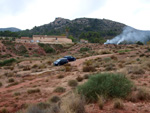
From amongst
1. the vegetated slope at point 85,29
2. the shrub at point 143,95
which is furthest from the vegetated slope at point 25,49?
the vegetated slope at point 85,29

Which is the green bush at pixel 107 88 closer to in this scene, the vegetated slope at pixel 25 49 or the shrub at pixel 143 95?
the shrub at pixel 143 95

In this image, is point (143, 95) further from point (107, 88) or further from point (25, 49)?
point (25, 49)

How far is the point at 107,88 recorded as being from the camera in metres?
6.96

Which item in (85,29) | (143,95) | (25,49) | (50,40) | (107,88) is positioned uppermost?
(85,29)

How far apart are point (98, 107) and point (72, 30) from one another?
13055cm

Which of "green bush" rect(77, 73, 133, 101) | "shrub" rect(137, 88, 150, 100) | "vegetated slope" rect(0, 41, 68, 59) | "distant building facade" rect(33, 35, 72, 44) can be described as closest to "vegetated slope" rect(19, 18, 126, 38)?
"distant building facade" rect(33, 35, 72, 44)

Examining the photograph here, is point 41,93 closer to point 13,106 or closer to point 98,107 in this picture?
point 13,106

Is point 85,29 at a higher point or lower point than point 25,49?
higher

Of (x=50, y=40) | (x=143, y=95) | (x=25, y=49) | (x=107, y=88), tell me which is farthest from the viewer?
(x=50, y=40)

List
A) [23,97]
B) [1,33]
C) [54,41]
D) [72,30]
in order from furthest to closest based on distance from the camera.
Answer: [72,30] < [1,33] < [54,41] < [23,97]

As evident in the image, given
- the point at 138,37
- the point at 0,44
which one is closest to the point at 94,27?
the point at 138,37

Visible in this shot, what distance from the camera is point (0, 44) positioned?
6291 cm

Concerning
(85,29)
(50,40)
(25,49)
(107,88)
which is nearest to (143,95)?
(107,88)

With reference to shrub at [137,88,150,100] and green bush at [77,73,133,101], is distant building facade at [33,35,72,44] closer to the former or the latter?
green bush at [77,73,133,101]
